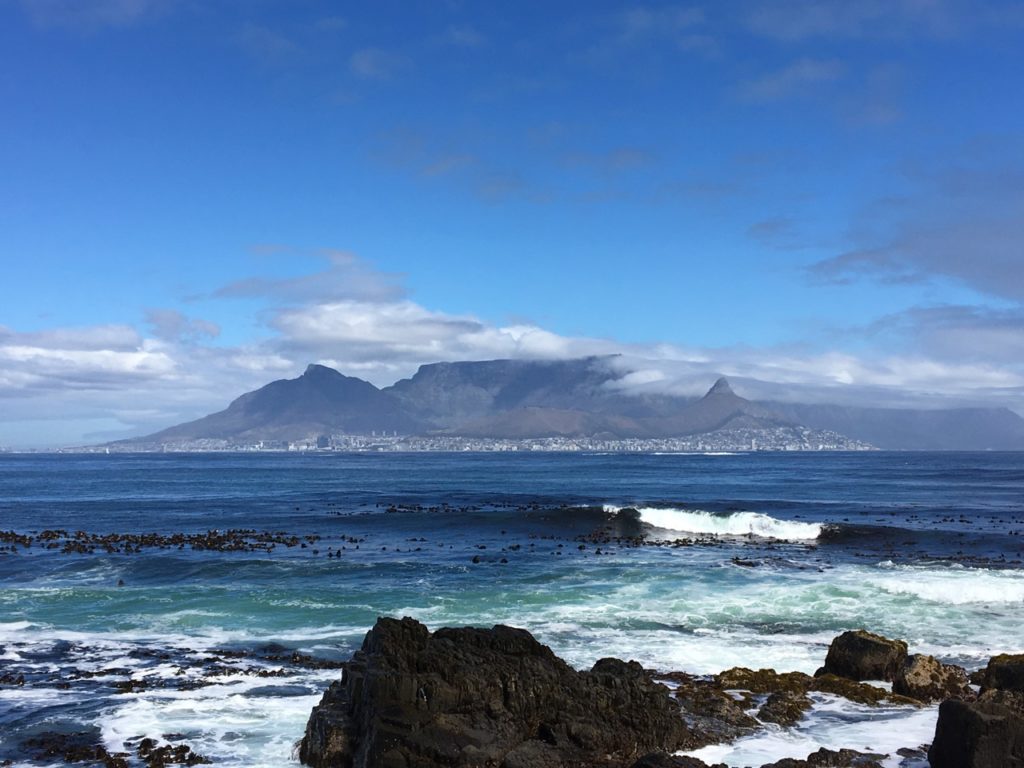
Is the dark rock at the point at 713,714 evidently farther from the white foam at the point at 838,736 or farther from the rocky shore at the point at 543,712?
the white foam at the point at 838,736

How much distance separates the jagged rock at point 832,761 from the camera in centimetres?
1606

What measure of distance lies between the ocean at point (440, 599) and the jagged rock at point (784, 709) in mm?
304

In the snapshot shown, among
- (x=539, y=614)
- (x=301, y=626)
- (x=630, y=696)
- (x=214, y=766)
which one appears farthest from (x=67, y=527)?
(x=630, y=696)

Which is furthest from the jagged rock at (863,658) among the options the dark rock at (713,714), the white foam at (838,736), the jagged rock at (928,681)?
the dark rock at (713,714)

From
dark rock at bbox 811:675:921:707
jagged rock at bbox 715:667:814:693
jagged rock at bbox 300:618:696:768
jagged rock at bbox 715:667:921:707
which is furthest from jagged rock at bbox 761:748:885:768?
jagged rock at bbox 715:667:814:693

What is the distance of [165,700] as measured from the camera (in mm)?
22156

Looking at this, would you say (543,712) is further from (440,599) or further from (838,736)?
(440,599)

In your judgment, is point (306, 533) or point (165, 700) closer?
point (165, 700)

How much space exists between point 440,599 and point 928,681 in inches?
812

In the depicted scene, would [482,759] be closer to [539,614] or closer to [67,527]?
[539,614]

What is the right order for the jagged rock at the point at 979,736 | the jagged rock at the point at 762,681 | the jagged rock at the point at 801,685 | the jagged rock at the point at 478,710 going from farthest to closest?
the jagged rock at the point at 762,681 < the jagged rock at the point at 801,685 < the jagged rock at the point at 478,710 < the jagged rock at the point at 979,736

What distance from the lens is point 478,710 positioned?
57.9 ft

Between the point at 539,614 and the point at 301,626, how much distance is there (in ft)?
30.8

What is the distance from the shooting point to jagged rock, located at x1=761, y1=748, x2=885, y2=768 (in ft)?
52.7
